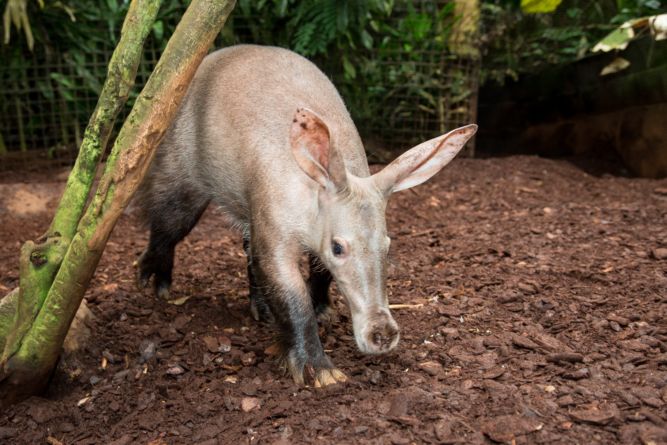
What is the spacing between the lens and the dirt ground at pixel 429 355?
85.6 inches

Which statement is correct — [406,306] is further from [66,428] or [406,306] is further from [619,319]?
[66,428]

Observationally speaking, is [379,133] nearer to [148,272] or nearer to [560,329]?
[148,272]

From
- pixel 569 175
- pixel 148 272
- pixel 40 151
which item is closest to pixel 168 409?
pixel 148 272

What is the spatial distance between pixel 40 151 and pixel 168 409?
264 inches

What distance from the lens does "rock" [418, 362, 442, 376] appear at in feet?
8.69

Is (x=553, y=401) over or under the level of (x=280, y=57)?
under

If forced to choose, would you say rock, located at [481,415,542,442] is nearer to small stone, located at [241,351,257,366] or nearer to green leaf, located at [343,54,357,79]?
small stone, located at [241,351,257,366]

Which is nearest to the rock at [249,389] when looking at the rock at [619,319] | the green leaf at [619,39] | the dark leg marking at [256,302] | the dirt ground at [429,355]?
the dirt ground at [429,355]

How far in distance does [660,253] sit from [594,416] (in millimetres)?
2214

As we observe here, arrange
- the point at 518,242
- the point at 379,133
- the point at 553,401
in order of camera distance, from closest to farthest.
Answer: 1. the point at 553,401
2. the point at 518,242
3. the point at 379,133

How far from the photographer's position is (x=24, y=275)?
2.52m

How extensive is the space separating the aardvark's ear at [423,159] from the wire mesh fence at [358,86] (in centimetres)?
467

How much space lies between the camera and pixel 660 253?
3.77m

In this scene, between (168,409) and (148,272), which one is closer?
(168,409)
